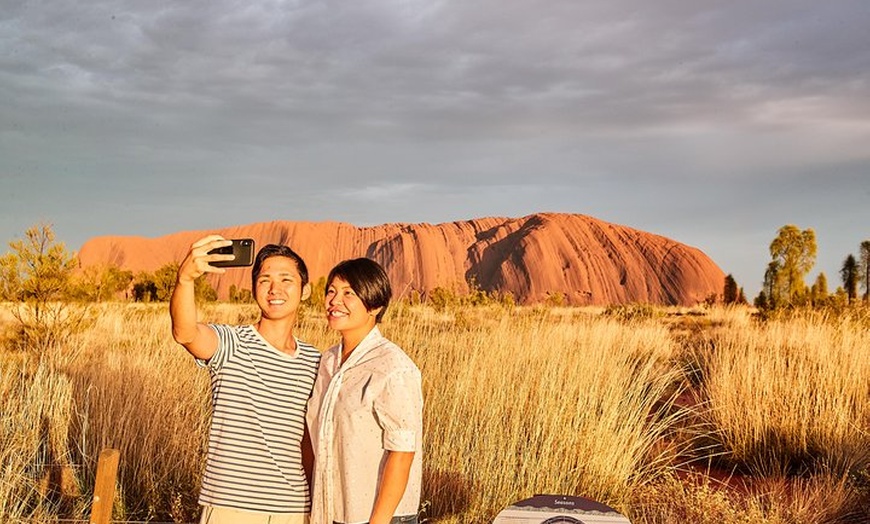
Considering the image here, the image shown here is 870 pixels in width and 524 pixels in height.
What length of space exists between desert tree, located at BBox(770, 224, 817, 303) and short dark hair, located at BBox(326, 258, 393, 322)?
3478 centimetres

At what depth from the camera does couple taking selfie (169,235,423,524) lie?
258 centimetres

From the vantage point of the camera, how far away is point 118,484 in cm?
586

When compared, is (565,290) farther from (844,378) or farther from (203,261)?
(203,261)

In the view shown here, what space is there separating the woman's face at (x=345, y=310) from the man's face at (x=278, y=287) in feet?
0.94

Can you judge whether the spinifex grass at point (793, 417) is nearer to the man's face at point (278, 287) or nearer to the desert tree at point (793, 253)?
the man's face at point (278, 287)

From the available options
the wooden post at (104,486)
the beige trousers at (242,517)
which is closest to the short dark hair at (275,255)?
the beige trousers at (242,517)

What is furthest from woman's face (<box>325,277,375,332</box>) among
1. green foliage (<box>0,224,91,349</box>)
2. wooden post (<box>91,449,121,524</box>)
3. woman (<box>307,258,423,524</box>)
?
green foliage (<box>0,224,91,349</box>)

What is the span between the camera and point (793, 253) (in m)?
36.2

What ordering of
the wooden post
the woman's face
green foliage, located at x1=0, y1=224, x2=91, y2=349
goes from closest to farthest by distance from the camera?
the woman's face
the wooden post
green foliage, located at x1=0, y1=224, x2=91, y2=349

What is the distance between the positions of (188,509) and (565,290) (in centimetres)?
9070

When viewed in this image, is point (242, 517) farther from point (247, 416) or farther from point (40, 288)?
point (40, 288)

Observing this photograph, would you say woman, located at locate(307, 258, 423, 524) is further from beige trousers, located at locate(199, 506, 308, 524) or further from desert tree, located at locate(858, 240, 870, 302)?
desert tree, located at locate(858, 240, 870, 302)

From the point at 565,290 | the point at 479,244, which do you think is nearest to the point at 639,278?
the point at 565,290

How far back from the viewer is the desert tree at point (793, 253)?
3519cm
